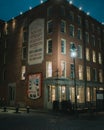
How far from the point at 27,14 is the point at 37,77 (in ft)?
42.6

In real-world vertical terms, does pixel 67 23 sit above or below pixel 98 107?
above

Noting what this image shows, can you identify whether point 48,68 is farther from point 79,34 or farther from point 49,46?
point 79,34

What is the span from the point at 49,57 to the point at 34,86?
555 centimetres

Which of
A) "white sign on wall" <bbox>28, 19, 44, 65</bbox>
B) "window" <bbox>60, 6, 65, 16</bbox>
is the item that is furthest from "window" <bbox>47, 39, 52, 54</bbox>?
"window" <bbox>60, 6, 65, 16</bbox>

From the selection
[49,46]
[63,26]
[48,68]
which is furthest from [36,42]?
[48,68]

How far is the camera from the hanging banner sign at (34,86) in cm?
3500

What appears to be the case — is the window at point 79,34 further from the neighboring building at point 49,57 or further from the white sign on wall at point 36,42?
the white sign on wall at point 36,42

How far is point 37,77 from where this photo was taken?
35469 millimetres

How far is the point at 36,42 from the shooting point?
3712 centimetres

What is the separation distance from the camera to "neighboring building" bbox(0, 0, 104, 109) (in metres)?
33.9

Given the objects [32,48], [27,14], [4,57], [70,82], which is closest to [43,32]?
[32,48]

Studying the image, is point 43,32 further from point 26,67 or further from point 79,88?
point 79,88

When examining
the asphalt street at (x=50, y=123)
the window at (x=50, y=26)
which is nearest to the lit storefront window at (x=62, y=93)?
the window at (x=50, y=26)

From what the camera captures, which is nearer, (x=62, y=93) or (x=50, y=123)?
(x=50, y=123)
